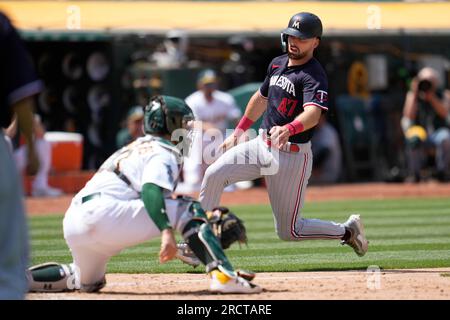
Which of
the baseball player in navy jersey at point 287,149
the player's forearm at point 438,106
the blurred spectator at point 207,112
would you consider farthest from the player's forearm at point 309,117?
the player's forearm at point 438,106

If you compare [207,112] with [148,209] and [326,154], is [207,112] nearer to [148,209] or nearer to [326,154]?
[326,154]

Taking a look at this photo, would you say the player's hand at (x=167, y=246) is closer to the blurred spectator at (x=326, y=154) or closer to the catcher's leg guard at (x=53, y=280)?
the catcher's leg guard at (x=53, y=280)

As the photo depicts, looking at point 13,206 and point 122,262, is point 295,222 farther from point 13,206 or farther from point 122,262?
point 13,206

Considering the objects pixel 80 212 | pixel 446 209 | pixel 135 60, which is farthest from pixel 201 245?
pixel 135 60

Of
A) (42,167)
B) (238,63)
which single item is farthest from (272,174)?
(238,63)

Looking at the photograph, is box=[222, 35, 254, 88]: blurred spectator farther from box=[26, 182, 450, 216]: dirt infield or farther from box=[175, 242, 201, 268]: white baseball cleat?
box=[175, 242, 201, 268]: white baseball cleat
